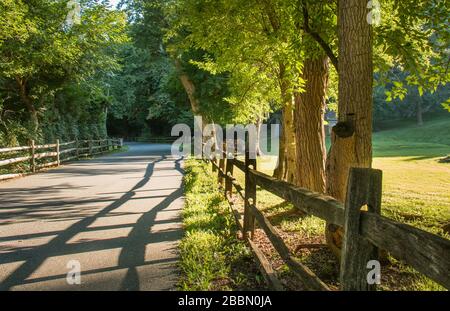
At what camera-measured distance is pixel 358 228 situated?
107 inches

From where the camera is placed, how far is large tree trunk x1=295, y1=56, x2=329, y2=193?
29.6 feet

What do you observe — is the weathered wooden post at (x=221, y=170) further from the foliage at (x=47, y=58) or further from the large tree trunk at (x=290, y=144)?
the foliage at (x=47, y=58)

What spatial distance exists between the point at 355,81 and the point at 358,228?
2922 mm

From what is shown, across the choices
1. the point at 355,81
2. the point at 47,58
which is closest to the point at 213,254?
the point at 355,81

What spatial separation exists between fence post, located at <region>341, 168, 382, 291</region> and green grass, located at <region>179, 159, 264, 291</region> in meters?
2.04

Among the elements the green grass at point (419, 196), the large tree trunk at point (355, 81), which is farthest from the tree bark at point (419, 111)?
the large tree trunk at point (355, 81)

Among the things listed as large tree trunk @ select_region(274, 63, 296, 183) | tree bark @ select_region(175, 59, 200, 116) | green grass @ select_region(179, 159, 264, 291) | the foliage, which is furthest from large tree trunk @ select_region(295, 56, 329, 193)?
tree bark @ select_region(175, 59, 200, 116)

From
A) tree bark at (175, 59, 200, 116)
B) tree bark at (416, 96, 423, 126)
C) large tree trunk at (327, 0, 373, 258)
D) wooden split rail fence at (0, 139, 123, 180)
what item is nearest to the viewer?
large tree trunk at (327, 0, 373, 258)

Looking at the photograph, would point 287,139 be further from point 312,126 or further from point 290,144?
point 312,126

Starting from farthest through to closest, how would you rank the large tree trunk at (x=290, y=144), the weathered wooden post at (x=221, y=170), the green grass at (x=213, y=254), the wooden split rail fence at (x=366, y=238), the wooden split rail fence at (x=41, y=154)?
1. the wooden split rail fence at (x=41, y=154)
2. the weathered wooden post at (x=221, y=170)
3. the large tree trunk at (x=290, y=144)
4. the green grass at (x=213, y=254)
5. the wooden split rail fence at (x=366, y=238)

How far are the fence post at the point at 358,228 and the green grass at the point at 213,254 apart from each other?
2036mm

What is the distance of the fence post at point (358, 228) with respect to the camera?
2648mm

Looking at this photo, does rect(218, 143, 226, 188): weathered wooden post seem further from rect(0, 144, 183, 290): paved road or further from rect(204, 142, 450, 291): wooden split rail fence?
rect(204, 142, 450, 291): wooden split rail fence
